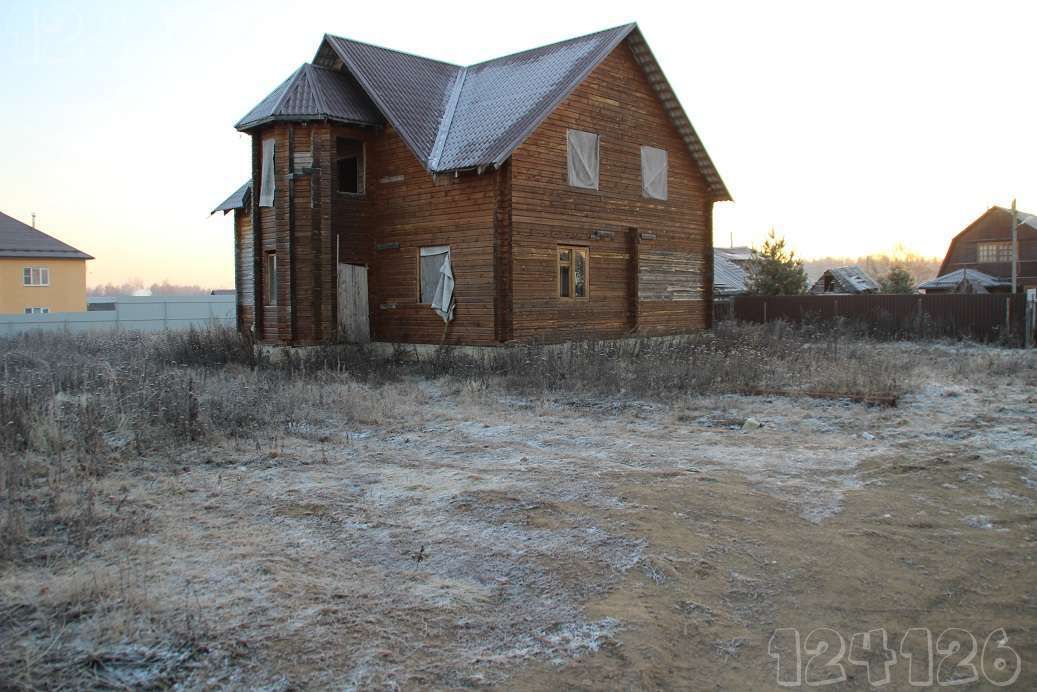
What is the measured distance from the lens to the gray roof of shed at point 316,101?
17.5 meters

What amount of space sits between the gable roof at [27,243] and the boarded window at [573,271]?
3363 cm

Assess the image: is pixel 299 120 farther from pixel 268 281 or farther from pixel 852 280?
pixel 852 280

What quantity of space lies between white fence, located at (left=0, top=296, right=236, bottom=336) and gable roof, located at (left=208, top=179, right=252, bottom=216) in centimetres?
758

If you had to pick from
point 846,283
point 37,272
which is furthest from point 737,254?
point 37,272

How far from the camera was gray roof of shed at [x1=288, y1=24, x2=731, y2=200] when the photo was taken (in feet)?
56.3

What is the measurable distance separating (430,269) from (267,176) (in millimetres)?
4360

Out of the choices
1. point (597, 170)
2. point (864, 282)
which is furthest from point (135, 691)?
point (864, 282)

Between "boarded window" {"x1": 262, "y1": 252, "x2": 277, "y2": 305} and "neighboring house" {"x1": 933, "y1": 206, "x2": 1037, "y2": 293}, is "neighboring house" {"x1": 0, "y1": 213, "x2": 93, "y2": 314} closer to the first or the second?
"boarded window" {"x1": 262, "y1": 252, "x2": 277, "y2": 305}

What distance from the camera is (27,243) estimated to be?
4072cm

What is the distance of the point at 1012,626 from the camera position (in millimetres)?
4469

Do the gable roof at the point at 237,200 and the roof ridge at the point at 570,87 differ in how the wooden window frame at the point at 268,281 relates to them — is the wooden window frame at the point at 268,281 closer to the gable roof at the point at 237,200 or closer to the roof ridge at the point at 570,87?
the gable roof at the point at 237,200

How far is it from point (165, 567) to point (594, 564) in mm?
2776

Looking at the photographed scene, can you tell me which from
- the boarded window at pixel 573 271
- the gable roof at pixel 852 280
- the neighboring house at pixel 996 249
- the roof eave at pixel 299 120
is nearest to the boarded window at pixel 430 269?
the boarded window at pixel 573 271

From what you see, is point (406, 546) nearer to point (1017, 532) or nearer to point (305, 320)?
point (1017, 532)
